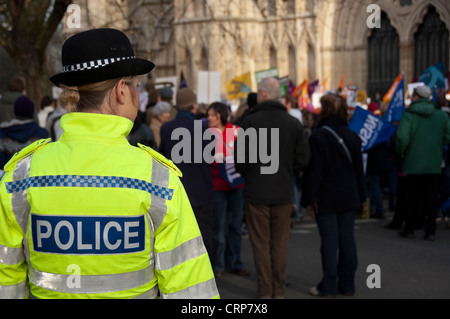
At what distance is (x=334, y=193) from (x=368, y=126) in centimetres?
472

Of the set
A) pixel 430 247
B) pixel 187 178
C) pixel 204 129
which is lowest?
pixel 430 247

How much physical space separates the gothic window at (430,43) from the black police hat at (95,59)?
2628cm

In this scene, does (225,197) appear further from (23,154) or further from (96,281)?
(96,281)

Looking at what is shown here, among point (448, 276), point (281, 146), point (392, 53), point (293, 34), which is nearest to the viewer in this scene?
point (281, 146)

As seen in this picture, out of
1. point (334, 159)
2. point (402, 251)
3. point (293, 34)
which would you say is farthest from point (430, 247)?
point (293, 34)

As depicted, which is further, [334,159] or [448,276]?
[448,276]

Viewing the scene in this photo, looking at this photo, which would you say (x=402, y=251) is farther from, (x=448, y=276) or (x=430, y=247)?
(x=448, y=276)

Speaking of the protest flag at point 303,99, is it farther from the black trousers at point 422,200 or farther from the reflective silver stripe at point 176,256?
the reflective silver stripe at point 176,256

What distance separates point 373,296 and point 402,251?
2.25m

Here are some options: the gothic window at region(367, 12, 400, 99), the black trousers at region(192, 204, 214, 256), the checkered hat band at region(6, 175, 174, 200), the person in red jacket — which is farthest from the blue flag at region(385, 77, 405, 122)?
the gothic window at region(367, 12, 400, 99)

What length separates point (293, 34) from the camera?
32.6 m

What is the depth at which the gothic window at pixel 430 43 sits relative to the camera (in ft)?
89.3

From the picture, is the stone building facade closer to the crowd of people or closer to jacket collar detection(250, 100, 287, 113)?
the crowd of people

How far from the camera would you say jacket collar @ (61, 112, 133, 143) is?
7.36 ft
